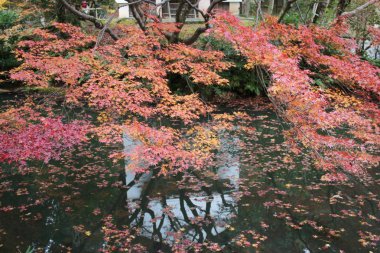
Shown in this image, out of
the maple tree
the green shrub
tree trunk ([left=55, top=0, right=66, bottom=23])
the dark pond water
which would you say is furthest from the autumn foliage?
tree trunk ([left=55, top=0, right=66, bottom=23])

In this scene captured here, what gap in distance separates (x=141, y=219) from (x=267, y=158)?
354cm

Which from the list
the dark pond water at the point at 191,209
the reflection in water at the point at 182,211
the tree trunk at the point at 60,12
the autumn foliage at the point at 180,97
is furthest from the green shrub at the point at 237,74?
the reflection in water at the point at 182,211

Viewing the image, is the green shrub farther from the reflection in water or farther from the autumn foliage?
the reflection in water

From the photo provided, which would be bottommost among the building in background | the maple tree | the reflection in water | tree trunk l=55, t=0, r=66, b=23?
the reflection in water

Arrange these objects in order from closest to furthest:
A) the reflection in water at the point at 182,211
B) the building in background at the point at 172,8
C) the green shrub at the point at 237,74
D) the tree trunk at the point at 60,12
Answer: the reflection in water at the point at 182,211
the green shrub at the point at 237,74
the tree trunk at the point at 60,12
the building in background at the point at 172,8

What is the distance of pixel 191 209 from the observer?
219 inches

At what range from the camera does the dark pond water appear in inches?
183

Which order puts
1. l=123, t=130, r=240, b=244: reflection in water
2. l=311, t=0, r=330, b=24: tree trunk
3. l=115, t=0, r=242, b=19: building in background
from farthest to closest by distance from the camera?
l=115, t=0, r=242, b=19: building in background → l=311, t=0, r=330, b=24: tree trunk → l=123, t=130, r=240, b=244: reflection in water

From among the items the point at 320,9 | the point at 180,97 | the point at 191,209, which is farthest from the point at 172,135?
the point at 320,9

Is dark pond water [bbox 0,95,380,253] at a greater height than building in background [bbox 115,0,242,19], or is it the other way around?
building in background [bbox 115,0,242,19]

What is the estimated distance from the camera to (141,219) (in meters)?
5.25

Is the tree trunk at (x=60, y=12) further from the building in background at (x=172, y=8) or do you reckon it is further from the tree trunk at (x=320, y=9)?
the tree trunk at (x=320, y=9)

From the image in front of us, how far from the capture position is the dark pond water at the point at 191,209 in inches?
183

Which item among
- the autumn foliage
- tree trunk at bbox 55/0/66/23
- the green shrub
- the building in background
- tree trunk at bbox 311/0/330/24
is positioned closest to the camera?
the autumn foliage
